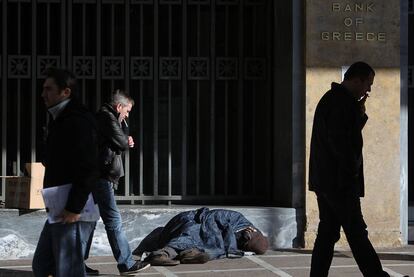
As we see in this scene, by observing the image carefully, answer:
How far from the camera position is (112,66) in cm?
918

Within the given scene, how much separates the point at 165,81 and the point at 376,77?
8.01 feet

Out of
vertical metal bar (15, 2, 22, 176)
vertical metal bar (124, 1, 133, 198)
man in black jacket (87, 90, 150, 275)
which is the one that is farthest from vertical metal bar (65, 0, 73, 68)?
man in black jacket (87, 90, 150, 275)

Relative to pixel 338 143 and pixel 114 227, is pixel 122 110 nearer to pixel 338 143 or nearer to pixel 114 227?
pixel 114 227

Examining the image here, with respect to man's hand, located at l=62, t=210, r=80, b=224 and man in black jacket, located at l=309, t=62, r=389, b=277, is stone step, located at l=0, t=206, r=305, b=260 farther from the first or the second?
man's hand, located at l=62, t=210, r=80, b=224

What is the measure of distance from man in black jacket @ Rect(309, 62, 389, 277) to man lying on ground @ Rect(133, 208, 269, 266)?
2.22 m

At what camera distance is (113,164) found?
23.5 ft

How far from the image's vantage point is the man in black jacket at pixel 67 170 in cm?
470

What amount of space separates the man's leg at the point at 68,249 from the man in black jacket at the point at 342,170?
1.92 m

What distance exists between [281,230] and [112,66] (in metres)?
2.72

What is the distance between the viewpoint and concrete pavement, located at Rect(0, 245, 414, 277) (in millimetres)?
7383

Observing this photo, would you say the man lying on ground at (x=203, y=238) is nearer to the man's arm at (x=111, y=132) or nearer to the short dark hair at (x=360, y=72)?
the man's arm at (x=111, y=132)

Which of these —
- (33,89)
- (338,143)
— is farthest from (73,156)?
(33,89)

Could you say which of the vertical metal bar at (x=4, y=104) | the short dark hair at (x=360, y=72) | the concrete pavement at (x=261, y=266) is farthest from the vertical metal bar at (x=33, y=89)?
the short dark hair at (x=360, y=72)

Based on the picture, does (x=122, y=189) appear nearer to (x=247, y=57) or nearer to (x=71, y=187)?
(x=247, y=57)
